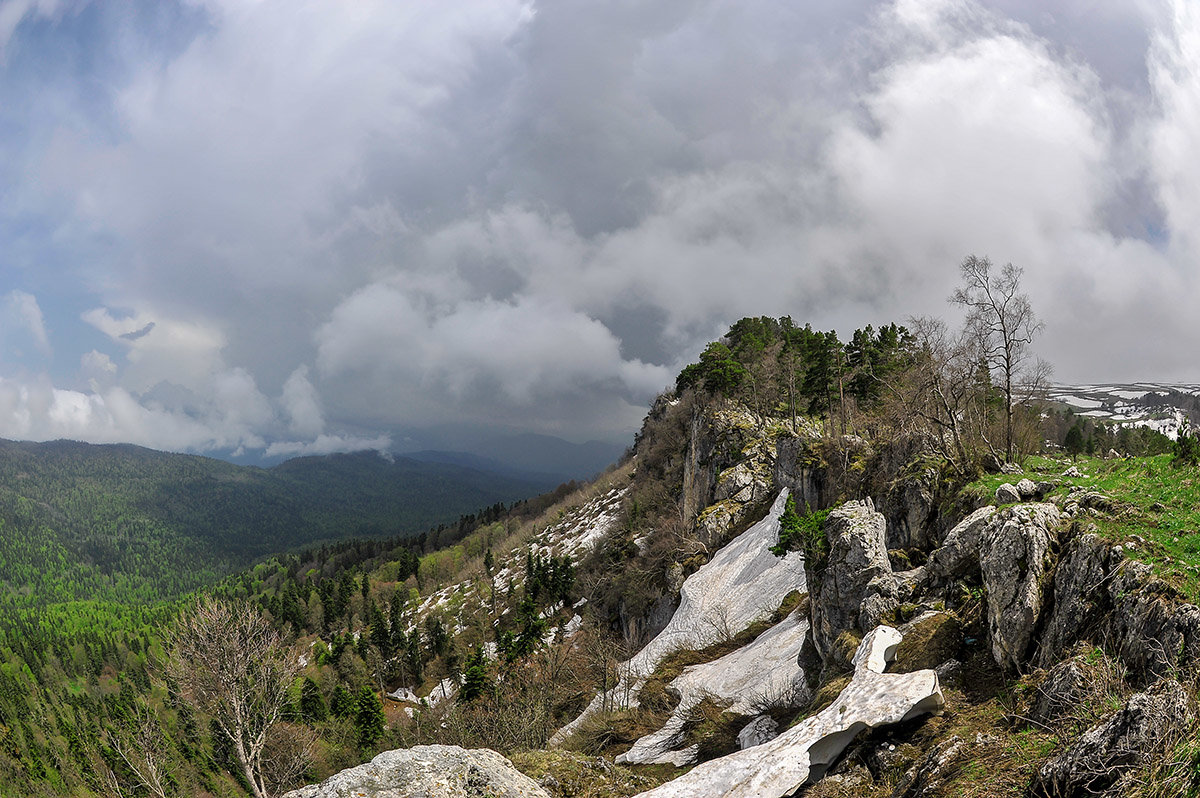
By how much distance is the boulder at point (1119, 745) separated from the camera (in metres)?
6.36

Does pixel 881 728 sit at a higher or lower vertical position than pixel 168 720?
higher

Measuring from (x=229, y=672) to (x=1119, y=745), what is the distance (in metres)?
28.8

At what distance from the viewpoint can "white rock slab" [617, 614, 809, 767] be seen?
2202cm

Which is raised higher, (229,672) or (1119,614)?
(1119,614)

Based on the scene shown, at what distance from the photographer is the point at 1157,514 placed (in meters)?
11.1

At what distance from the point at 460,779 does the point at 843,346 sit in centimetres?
4870

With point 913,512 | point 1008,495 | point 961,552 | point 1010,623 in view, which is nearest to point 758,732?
point 961,552

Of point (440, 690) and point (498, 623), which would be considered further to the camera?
point (498, 623)

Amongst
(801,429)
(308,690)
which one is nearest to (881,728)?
(801,429)

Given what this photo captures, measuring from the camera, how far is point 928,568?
1639 cm

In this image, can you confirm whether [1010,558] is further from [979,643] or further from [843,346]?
[843,346]

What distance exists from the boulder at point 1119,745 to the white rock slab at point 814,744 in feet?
11.1

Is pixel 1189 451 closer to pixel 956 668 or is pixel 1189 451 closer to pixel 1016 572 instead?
pixel 1016 572

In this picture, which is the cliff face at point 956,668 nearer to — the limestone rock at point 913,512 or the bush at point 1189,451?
the limestone rock at point 913,512
